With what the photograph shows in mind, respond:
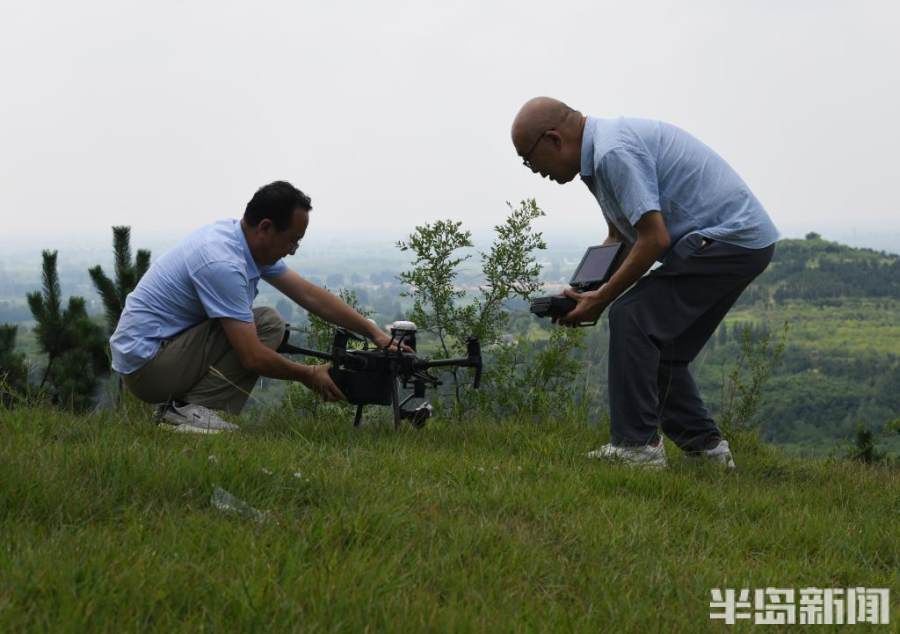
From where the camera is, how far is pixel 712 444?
554 centimetres

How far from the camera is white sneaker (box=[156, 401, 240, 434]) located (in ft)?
17.5

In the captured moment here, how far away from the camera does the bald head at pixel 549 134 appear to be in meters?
5.01

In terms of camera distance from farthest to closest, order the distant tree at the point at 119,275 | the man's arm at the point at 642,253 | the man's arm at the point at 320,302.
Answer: the distant tree at the point at 119,275, the man's arm at the point at 320,302, the man's arm at the point at 642,253

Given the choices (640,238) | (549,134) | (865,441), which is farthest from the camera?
(865,441)

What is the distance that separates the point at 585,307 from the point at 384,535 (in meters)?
2.24

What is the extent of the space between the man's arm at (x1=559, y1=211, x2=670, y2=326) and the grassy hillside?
0.79 m

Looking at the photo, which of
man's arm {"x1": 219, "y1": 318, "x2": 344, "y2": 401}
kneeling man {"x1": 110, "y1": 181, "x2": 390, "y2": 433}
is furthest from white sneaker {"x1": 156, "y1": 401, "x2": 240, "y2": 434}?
man's arm {"x1": 219, "y1": 318, "x2": 344, "y2": 401}

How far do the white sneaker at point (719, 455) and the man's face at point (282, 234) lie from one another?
2589 millimetres

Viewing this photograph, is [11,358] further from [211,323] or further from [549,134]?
[549,134]

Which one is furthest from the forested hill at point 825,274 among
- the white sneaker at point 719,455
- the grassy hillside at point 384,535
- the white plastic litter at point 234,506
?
the white plastic litter at point 234,506

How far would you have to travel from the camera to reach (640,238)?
489 cm

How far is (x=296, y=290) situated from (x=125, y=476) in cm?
277

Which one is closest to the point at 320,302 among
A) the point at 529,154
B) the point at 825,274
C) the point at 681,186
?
the point at 529,154

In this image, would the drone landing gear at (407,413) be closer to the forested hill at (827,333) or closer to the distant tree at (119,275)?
the distant tree at (119,275)
